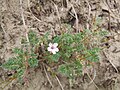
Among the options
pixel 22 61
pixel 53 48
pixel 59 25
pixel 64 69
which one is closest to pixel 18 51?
pixel 22 61

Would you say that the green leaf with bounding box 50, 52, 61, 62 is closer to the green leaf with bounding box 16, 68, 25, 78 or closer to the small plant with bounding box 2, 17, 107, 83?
the small plant with bounding box 2, 17, 107, 83

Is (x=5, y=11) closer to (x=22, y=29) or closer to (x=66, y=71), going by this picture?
(x=22, y=29)

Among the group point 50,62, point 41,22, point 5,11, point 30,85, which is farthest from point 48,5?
point 30,85

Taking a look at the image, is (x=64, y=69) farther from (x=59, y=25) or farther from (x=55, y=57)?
(x=59, y=25)

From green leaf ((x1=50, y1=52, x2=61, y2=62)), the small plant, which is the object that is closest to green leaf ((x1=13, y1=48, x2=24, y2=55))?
the small plant

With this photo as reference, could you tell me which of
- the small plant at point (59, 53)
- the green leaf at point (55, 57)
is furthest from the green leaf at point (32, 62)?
the green leaf at point (55, 57)

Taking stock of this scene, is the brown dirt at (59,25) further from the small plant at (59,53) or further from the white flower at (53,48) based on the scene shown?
the white flower at (53,48)
